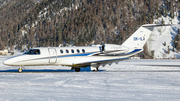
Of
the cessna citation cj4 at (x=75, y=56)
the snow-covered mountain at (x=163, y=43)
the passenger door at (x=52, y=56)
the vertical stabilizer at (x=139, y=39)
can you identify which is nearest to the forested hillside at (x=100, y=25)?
the snow-covered mountain at (x=163, y=43)

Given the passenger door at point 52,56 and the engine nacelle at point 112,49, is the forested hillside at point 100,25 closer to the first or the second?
the engine nacelle at point 112,49

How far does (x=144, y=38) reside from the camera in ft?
93.5

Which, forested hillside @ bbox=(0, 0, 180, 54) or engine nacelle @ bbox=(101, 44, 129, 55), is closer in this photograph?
engine nacelle @ bbox=(101, 44, 129, 55)

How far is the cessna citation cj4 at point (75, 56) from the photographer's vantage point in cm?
2386

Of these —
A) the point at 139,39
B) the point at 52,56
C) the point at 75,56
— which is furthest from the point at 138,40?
the point at 52,56

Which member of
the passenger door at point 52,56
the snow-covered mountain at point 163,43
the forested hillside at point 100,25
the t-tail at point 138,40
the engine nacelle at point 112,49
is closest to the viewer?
the passenger door at point 52,56

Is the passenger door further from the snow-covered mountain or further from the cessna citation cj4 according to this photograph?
the snow-covered mountain

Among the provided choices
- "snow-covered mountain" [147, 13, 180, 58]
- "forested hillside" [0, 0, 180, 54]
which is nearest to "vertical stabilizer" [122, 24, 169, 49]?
"snow-covered mountain" [147, 13, 180, 58]

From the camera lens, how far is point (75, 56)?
25.4m

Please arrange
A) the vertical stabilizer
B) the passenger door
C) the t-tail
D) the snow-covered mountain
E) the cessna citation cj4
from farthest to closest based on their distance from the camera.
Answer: the snow-covered mountain < the vertical stabilizer < the t-tail < the passenger door < the cessna citation cj4

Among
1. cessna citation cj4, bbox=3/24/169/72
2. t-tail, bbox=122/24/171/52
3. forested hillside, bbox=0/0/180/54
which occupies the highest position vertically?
forested hillside, bbox=0/0/180/54

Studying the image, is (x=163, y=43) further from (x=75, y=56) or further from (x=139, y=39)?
(x=75, y=56)

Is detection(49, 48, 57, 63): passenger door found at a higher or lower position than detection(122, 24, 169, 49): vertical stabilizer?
lower

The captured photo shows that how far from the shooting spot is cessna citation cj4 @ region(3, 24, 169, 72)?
2386 cm
